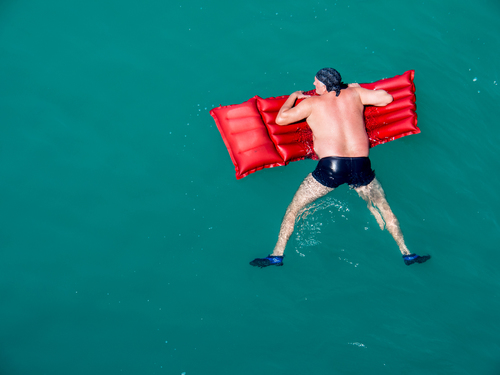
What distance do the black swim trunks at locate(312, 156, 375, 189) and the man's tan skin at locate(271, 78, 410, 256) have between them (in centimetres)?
5

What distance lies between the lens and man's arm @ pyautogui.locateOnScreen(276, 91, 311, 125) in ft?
10.6

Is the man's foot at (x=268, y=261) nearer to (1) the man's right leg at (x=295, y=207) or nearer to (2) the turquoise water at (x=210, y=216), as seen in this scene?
(1) the man's right leg at (x=295, y=207)

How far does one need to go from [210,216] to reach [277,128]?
1203 millimetres

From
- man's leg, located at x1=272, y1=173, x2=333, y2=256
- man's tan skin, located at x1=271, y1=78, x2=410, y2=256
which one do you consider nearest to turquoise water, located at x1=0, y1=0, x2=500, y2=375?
man's leg, located at x1=272, y1=173, x2=333, y2=256

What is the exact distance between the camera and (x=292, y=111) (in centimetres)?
328

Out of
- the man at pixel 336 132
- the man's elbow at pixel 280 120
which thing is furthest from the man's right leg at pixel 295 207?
the man's elbow at pixel 280 120

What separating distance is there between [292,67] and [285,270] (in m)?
2.37

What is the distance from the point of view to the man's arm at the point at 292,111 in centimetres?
324

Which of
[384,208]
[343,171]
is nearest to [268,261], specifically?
[343,171]

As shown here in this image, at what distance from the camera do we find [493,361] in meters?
3.65

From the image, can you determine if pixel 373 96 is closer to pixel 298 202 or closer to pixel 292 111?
pixel 292 111

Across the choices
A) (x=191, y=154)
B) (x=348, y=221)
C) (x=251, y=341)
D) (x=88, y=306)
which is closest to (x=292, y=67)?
(x=191, y=154)

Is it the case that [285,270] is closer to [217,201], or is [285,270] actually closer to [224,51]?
[217,201]

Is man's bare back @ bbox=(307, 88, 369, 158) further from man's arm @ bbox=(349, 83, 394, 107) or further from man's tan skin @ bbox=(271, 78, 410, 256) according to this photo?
Answer: man's arm @ bbox=(349, 83, 394, 107)
